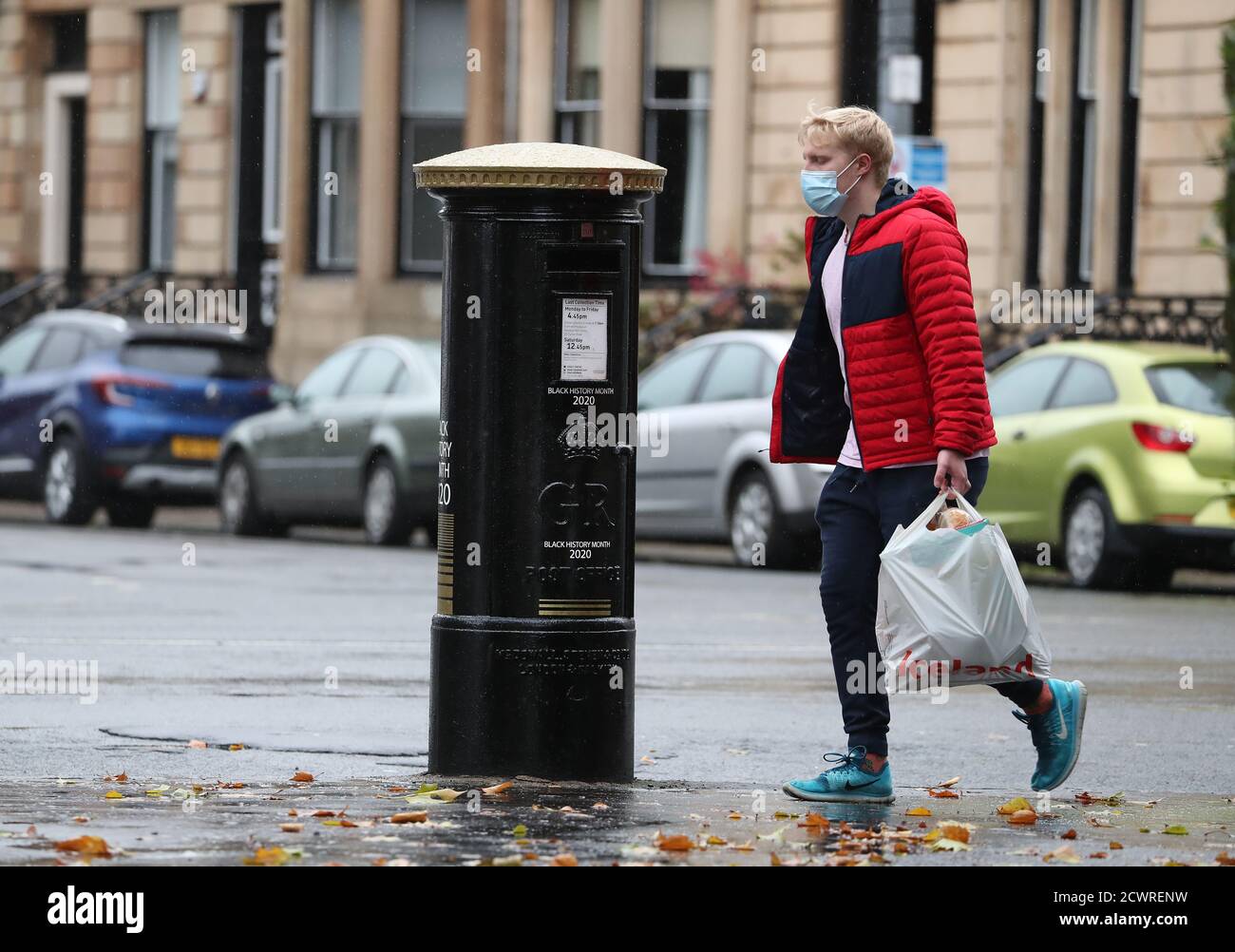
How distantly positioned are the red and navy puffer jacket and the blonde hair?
0.09 meters

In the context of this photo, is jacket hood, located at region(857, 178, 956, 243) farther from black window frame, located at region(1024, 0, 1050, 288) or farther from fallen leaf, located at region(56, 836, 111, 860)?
black window frame, located at region(1024, 0, 1050, 288)

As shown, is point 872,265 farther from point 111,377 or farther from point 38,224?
point 38,224

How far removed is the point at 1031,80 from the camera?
25.2 meters

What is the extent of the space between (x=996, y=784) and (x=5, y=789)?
2.90 meters

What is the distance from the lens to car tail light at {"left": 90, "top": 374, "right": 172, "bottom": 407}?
72.4ft

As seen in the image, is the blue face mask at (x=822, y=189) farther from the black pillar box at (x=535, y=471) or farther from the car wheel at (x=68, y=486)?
the car wheel at (x=68, y=486)

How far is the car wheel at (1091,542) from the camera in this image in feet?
54.1

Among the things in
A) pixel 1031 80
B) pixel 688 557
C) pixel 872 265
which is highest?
pixel 1031 80

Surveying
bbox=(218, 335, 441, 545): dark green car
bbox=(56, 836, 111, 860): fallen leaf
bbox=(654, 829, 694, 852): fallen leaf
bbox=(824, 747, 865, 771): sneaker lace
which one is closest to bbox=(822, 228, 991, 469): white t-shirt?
bbox=(824, 747, 865, 771): sneaker lace

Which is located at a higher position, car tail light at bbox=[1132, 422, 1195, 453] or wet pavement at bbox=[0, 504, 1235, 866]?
car tail light at bbox=[1132, 422, 1195, 453]

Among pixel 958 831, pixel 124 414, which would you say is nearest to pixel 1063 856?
pixel 958 831

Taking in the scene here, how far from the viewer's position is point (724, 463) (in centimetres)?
1812
